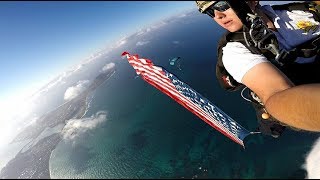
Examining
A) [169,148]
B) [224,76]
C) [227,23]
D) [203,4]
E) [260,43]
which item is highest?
[203,4]

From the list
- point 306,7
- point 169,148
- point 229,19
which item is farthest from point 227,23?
point 169,148

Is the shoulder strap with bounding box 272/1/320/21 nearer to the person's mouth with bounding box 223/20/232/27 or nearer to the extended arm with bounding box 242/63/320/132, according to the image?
the person's mouth with bounding box 223/20/232/27

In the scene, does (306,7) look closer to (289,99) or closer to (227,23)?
(227,23)

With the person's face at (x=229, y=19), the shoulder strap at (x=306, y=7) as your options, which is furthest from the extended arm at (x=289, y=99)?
the shoulder strap at (x=306, y=7)

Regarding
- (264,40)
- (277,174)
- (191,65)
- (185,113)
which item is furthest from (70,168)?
(264,40)

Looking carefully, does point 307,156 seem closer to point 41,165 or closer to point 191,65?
point 191,65

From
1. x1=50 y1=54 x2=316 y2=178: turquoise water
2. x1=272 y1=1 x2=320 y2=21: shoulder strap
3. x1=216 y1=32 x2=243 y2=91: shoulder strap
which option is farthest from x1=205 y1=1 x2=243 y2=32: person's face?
x1=50 y1=54 x2=316 y2=178: turquoise water
